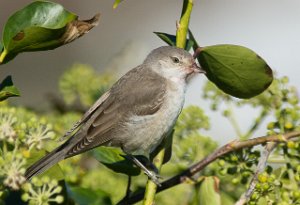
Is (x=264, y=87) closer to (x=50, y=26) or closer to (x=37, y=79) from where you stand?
(x=50, y=26)

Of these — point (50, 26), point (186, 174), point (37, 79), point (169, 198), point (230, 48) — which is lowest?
point (37, 79)

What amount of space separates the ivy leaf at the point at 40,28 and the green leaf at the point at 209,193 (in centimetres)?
67

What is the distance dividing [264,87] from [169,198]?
25.3 inches

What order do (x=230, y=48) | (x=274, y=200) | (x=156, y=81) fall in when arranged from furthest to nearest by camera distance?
(x=156, y=81)
(x=230, y=48)
(x=274, y=200)

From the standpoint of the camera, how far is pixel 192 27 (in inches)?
396

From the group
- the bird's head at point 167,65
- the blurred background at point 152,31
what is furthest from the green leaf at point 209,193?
the blurred background at point 152,31

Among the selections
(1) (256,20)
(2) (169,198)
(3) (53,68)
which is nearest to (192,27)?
(1) (256,20)

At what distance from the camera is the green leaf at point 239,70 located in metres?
2.54

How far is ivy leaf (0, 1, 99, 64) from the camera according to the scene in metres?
2.24

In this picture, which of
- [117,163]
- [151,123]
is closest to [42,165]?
[117,163]

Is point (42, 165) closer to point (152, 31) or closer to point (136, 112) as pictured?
point (136, 112)

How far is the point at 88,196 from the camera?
252 cm

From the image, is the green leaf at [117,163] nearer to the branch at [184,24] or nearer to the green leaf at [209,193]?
the green leaf at [209,193]

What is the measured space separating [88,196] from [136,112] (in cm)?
133
